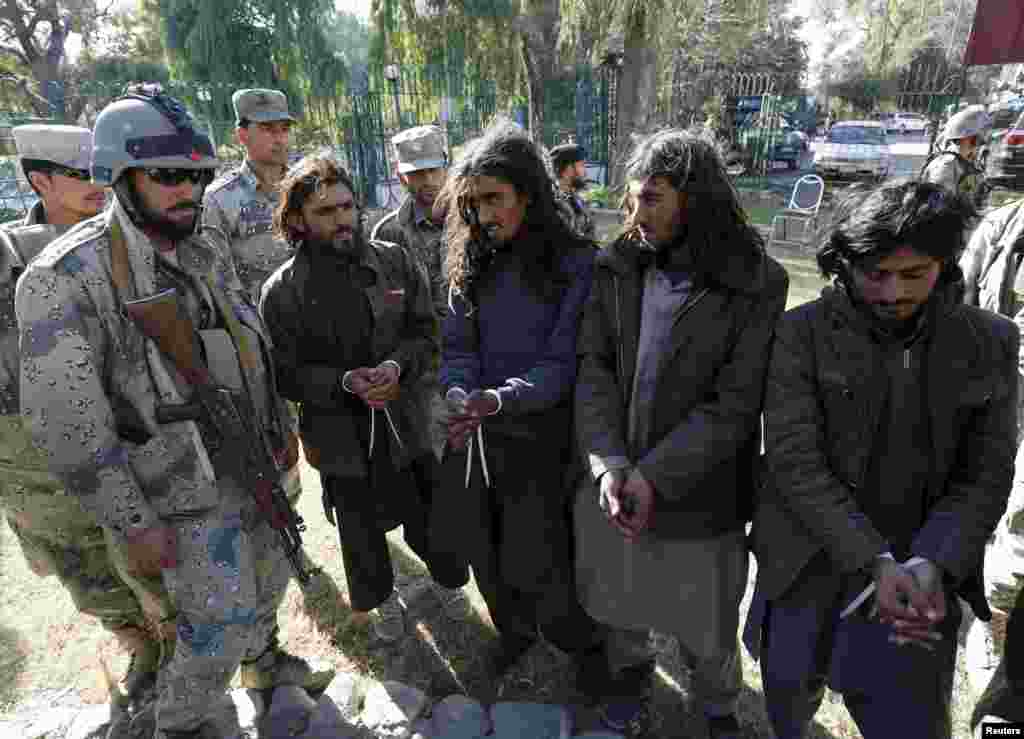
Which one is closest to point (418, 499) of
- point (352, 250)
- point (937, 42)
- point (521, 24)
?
point (352, 250)

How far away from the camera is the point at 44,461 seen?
2223 millimetres

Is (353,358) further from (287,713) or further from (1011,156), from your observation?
(1011,156)

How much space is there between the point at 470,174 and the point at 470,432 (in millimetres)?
825

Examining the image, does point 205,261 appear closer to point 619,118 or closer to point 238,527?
point 238,527

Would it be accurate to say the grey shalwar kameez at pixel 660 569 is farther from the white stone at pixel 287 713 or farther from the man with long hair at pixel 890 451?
the white stone at pixel 287 713

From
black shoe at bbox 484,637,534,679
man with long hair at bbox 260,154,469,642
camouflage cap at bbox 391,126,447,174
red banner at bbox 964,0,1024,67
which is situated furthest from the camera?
red banner at bbox 964,0,1024,67

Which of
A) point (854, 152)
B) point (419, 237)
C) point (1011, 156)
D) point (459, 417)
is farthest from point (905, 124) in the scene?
point (459, 417)

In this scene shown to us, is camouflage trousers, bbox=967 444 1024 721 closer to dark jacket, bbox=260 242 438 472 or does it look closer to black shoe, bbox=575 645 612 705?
black shoe, bbox=575 645 612 705

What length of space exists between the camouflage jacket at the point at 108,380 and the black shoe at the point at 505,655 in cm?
136

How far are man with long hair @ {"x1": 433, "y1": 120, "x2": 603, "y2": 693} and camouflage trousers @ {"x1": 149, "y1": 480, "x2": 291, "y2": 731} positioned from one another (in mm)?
666

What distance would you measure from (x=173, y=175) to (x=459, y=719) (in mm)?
2072

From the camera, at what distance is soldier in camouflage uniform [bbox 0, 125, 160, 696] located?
2.25 m

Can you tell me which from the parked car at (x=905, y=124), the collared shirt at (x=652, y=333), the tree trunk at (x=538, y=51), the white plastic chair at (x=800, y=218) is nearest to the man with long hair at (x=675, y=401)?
the collared shirt at (x=652, y=333)

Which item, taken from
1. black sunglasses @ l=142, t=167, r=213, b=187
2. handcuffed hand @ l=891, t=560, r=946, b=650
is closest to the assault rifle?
black sunglasses @ l=142, t=167, r=213, b=187
